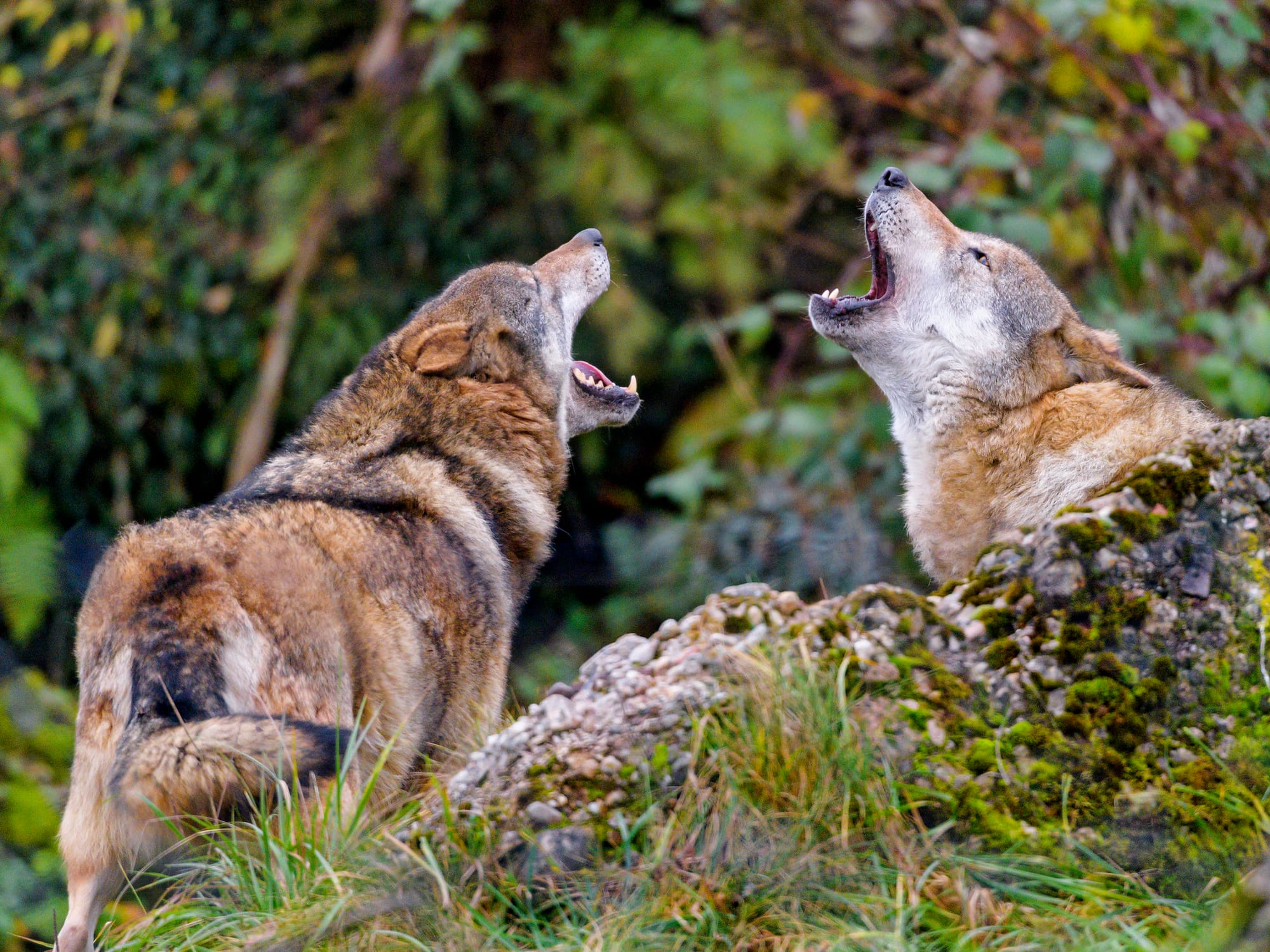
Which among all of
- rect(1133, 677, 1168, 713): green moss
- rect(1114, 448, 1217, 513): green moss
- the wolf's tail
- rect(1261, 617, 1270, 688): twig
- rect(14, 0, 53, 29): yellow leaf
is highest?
rect(14, 0, 53, 29): yellow leaf

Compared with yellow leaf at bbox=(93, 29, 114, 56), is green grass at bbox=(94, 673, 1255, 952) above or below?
below

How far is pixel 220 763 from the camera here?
117 inches

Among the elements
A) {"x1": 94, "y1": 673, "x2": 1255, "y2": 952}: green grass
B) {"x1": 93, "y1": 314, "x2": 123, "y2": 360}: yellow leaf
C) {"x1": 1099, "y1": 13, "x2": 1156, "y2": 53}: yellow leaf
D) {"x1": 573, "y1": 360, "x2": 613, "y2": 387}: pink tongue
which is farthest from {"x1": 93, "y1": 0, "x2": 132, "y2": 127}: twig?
{"x1": 94, "y1": 673, "x2": 1255, "y2": 952}: green grass

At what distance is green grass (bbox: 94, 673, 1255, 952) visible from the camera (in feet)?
8.32

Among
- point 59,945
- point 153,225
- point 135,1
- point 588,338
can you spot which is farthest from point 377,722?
point 135,1

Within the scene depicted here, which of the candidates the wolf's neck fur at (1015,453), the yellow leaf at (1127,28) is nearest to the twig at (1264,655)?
the wolf's neck fur at (1015,453)

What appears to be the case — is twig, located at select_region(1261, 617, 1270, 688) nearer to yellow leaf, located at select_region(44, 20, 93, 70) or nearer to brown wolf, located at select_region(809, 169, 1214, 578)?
brown wolf, located at select_region(809, 169, 1214, 578)

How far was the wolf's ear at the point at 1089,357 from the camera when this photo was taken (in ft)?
14.2

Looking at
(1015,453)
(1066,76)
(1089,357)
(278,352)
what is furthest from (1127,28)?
(278,352)

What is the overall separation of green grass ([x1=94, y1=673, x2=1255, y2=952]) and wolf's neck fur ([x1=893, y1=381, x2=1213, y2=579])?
1.52m

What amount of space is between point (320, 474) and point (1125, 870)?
8.74ft

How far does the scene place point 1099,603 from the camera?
121 inches

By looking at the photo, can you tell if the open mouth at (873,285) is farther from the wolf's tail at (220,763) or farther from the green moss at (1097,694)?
the wolf's tail at (220,763)

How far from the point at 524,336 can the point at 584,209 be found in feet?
14.0
